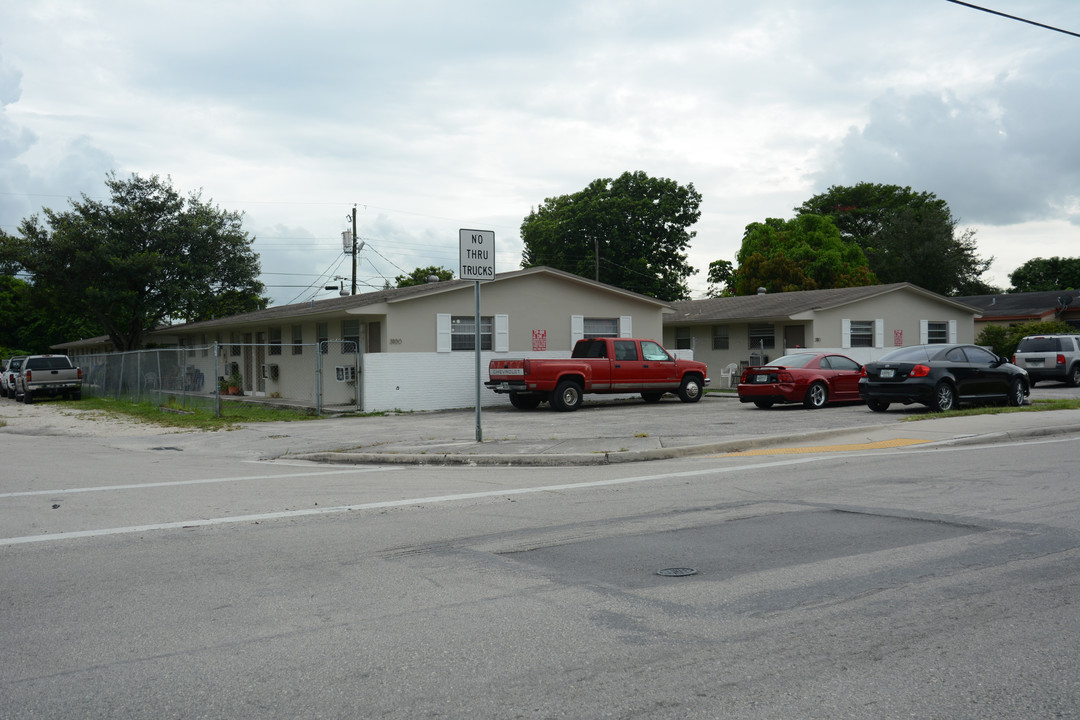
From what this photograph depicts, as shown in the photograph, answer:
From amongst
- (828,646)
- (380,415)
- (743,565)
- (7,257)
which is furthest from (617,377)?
(7,257)

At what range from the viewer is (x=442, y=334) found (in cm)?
2433

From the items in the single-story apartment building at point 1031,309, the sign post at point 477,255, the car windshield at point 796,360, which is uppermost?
the single-story apartment building at point 1031,309

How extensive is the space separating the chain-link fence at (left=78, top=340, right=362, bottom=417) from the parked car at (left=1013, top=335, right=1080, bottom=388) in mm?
20998

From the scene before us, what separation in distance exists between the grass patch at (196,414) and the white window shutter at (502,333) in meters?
5.90

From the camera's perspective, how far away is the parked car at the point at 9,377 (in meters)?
37.7

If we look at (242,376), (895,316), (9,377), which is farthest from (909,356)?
(9,377)

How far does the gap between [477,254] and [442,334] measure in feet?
34.3

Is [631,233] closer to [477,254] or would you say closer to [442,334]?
[442,334]

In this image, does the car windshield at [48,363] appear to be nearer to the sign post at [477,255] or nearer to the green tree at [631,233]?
the sign post at [477,255]

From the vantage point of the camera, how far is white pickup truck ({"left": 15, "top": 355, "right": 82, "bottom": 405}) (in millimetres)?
33062

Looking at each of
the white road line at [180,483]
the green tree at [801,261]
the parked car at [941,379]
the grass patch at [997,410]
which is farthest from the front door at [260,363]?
the green tree at [801,261]

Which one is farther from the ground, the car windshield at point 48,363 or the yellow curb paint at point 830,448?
the car windshield at point 48,363

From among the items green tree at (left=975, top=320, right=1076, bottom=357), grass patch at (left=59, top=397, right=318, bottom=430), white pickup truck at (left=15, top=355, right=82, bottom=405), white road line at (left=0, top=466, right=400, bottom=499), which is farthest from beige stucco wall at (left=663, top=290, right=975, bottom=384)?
white pickup truck at (left=15, top=355, right=82, bottom=405)

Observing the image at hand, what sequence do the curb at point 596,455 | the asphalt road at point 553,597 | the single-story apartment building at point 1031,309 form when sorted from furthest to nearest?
1. the single-story apartment building at point 1031,309
2. the curb at point 596,455
3. the asphalt road at point 553,597
